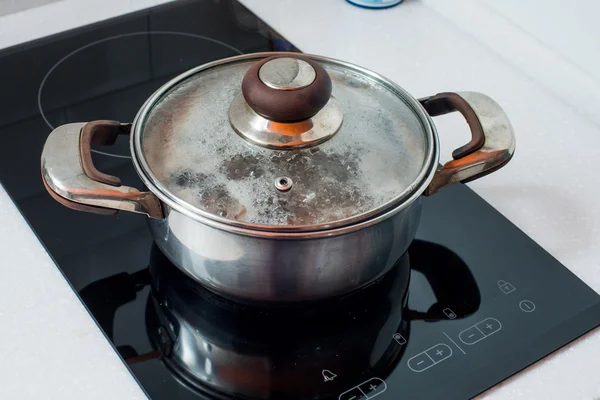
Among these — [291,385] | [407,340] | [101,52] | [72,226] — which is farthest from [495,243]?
[101,52]

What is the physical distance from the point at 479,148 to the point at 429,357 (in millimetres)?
198

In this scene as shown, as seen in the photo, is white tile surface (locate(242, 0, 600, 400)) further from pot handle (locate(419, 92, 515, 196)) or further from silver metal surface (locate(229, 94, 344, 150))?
silver metal surface (locate(229, 94, 344, 150))

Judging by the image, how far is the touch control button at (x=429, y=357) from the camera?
65 centimetres

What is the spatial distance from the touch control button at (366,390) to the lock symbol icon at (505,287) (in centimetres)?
17

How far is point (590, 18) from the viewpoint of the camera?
0.95m

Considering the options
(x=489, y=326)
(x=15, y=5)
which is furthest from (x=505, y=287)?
(x=15, y=5)

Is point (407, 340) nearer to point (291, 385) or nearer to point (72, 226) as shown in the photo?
point (291, 385)

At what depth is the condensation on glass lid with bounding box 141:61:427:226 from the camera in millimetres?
598

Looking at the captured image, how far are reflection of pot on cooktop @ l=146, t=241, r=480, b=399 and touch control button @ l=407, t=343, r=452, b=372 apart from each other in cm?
1

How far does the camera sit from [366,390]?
2.05 ft

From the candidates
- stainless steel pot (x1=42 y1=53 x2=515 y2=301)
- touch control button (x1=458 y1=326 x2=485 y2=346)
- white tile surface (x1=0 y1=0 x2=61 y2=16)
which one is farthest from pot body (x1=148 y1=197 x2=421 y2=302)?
white tile surface (x1=0 y1=0 x2=61 y2=16)

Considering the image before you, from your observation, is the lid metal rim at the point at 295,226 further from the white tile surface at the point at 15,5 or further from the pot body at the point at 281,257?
the white tile surface at the point at 15,5

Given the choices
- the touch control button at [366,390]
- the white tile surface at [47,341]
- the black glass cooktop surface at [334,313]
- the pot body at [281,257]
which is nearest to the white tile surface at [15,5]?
the black glass cooktop surface at [334,313]

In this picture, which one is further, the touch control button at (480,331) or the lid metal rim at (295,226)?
the touch control button at (480,331)
